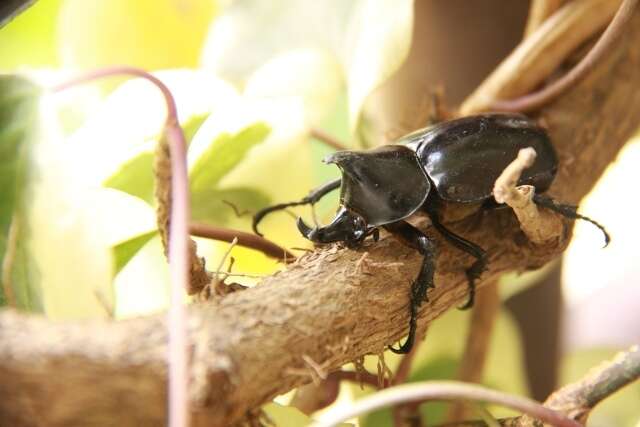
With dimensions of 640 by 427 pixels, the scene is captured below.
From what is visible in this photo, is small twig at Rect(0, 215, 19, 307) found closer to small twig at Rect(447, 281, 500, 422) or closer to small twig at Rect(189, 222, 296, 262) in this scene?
small twig at Rect(189, 222, 296, 262)

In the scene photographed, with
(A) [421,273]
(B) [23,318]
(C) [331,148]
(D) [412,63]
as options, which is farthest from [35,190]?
(D) [412,63]

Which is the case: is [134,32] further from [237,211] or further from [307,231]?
[307,231]

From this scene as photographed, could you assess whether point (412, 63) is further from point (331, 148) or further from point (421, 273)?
point (421, 273)

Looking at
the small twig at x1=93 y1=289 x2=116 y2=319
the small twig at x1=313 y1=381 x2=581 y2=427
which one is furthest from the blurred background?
the small twig at x1=313 y1=381 x2=581 y2=427

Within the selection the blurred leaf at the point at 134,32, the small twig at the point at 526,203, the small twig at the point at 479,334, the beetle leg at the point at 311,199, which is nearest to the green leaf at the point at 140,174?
the beetle leg at the point at 311,199

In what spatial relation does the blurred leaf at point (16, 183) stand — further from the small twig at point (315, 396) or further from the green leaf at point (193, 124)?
the small twig at point (315, 396)
